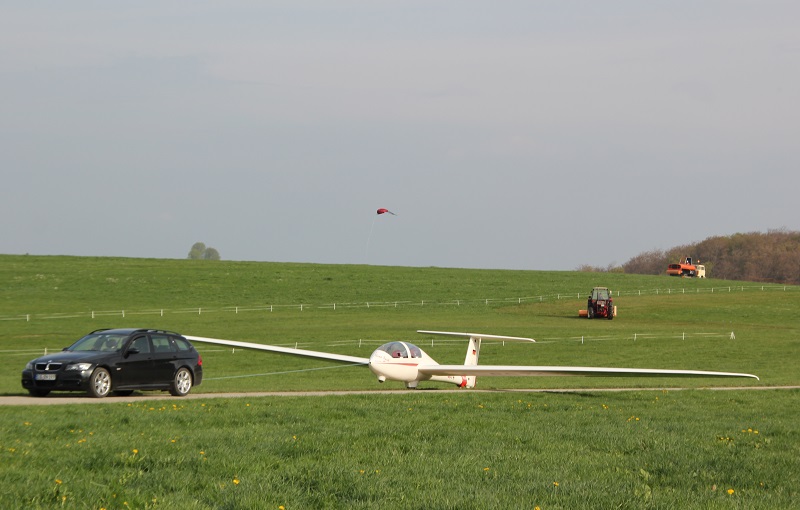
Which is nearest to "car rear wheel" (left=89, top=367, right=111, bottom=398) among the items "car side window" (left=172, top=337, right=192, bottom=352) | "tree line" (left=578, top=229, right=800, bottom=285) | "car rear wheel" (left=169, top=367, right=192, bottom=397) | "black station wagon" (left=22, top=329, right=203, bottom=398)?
"black station wagon" (left=22, top=329, right=203, bottom=398)

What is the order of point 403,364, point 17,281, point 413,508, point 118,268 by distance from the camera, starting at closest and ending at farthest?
point 413,508
point 403,364
point 17,281
point 118,268

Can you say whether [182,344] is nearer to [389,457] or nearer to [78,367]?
[78,367]

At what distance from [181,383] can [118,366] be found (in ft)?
6.21

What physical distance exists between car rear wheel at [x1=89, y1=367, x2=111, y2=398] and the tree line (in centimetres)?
13163

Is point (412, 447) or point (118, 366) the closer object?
point (412, 447)

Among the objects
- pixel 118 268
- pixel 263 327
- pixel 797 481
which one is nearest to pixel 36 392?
pixel 797 481

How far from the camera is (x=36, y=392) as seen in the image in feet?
65.4

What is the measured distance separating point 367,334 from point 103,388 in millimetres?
33999

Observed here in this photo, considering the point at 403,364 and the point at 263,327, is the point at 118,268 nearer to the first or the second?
the point at 263,327

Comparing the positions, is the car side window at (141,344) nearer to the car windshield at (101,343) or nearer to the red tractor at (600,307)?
the car windshield at (101,343)

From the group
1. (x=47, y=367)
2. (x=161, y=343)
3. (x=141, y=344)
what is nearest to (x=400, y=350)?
(x=161, y=343)

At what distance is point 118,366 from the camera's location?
20234mm

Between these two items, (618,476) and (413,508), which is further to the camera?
(618,476)

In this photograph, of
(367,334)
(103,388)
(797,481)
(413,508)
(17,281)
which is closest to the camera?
(413,508)
